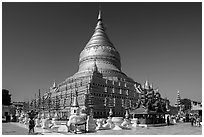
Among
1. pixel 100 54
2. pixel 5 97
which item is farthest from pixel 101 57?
pixel 5 97

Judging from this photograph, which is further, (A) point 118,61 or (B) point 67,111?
(A) point 118,61

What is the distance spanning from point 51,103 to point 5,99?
9928mm

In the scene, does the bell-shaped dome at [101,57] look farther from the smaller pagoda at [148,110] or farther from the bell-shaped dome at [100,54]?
the smaller pagoda at [148,110]

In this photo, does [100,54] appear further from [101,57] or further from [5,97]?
[5,97]

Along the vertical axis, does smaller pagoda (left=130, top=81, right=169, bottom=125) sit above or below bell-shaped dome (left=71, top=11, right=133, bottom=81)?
below

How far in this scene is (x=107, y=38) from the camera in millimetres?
61719

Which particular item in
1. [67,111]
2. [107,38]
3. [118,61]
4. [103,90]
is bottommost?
[67,111]

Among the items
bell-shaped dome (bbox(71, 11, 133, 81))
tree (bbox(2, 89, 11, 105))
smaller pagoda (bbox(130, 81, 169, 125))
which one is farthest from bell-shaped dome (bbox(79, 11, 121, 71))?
smaller pagoda (bbox(130, 81, 169, 125))

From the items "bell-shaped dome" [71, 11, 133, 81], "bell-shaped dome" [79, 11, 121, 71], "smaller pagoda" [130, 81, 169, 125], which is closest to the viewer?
"smaller pagoda" [130, 81, 169, 125]

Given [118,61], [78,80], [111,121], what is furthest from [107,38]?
[111,121]

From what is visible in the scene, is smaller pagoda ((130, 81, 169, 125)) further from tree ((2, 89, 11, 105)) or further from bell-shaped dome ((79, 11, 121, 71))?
tree ((2, 89, 11, 105))

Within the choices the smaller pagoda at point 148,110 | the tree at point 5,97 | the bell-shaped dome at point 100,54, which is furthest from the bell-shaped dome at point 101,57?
the smaller pagoda at point 148,110

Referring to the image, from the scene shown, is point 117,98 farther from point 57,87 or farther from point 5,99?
point 5,99

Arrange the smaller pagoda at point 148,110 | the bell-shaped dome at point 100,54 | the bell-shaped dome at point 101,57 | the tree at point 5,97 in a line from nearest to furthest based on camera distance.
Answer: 1. the smaller pagoda at point 148,110
2. the tree at point 5,97
3. the bell-shaped dome at point 101,57
4. the bell-shaped dome at point 100,54
